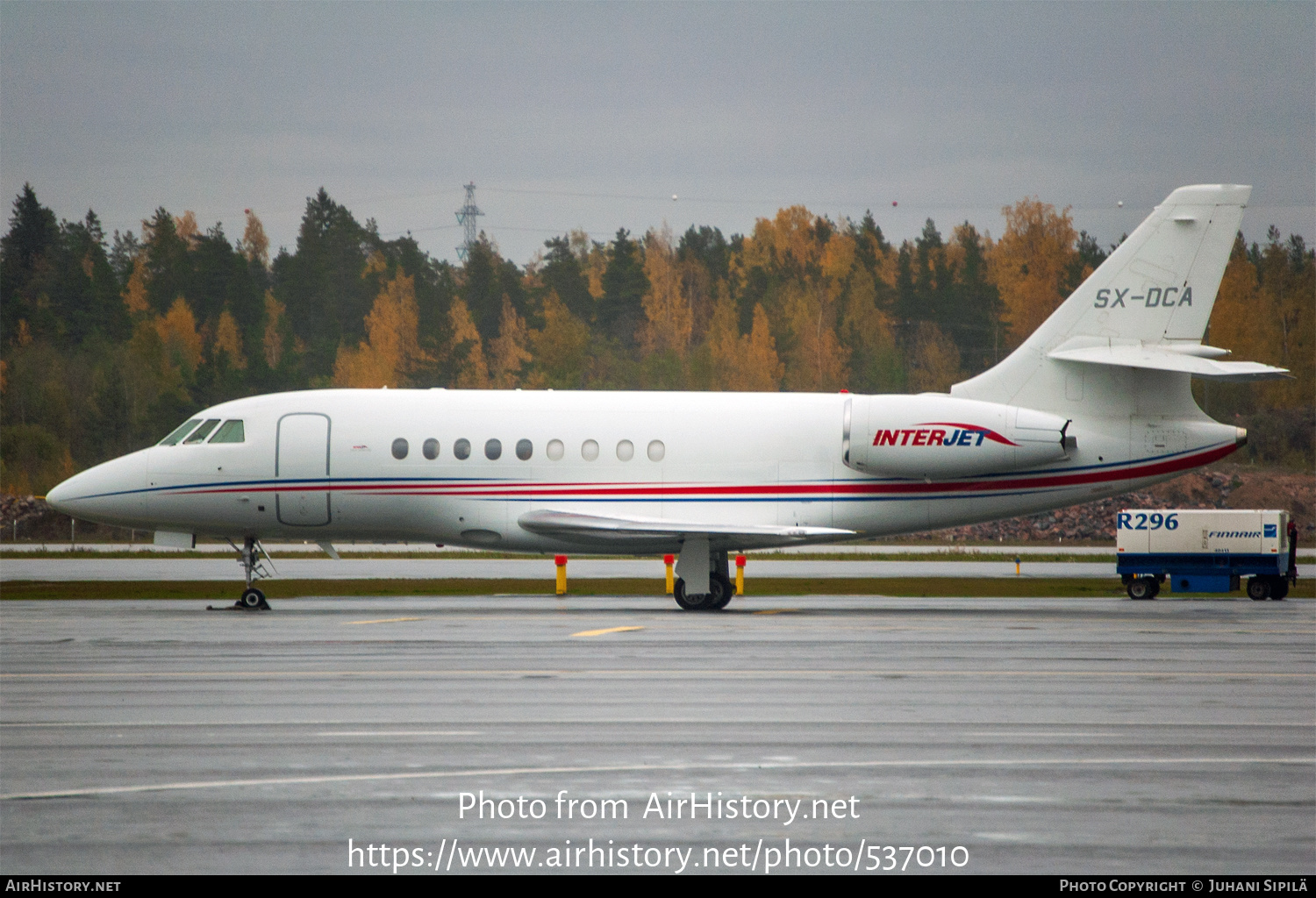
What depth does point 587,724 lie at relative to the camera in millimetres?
10867

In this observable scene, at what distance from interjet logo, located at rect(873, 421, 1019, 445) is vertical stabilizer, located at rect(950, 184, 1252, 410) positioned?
1000 mm

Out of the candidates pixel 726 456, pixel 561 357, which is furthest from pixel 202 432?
pixel 561 357

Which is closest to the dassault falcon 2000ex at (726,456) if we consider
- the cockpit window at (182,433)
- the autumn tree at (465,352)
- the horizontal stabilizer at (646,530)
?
the horizontal stabilizer at (646,530)

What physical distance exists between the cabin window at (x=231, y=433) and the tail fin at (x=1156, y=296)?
1307cm

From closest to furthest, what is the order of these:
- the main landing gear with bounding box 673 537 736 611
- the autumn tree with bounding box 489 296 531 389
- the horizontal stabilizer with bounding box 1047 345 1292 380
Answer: the horizontal stabilizer with bounding box 1047 345 1292 380, the main landing gear with bounding box 673 537 736 611, the autumn tree with bounding box 489 296 531 389

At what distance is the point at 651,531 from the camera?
75.4ft

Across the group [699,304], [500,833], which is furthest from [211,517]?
[699,304]

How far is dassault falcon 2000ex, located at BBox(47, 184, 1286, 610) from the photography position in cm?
2372

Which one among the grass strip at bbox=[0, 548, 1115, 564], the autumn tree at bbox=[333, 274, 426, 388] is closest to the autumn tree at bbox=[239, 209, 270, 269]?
the autumn tree at bbox=[333, 274, 426, 388]

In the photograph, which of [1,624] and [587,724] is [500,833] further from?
[1,624]

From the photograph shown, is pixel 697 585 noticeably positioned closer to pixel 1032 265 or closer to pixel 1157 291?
pixel 1157 291

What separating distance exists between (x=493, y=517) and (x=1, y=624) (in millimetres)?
7961

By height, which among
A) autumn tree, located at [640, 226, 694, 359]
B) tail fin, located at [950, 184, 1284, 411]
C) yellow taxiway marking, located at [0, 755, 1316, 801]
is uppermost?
autumn tree, located at [640, 226, 694, 359]

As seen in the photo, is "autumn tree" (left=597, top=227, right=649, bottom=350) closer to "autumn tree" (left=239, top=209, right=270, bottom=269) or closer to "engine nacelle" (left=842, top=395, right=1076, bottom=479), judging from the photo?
"autumn tree" (left=239, top=209, right=270, bottom=269)
